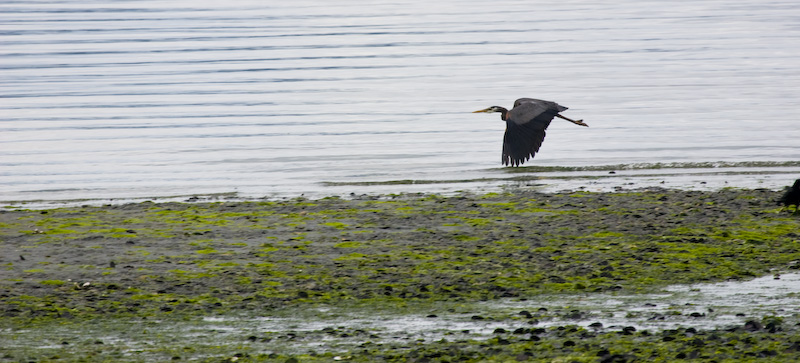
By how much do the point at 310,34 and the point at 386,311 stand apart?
41.1 m

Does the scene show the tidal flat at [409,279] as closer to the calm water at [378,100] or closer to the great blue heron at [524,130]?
the calm water at [378,100]

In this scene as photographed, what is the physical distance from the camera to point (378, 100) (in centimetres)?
2827

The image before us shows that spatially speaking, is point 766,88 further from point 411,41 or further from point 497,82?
point 411,41

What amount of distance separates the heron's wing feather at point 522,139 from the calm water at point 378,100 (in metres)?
0.38

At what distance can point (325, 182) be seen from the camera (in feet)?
54.8

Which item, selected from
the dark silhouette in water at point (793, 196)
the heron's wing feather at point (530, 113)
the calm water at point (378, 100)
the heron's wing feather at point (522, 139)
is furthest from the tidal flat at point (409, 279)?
the heron's wing feather at point (530, 113)

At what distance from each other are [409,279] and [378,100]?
18.4 meters

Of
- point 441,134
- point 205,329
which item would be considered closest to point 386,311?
point 205,329

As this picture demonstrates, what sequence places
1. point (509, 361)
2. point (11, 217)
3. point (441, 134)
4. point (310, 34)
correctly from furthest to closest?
point (310, 34)
point (441, 134)
point (11, 217)
point (509, 361)

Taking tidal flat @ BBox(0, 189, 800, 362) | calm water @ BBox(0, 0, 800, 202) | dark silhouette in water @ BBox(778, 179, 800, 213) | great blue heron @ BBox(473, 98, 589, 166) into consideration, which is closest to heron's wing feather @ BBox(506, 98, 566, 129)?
great blue heron @ BBox(473, 98, 589, 166)

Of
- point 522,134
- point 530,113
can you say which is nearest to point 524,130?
point 522,134

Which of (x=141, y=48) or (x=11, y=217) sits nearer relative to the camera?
(x=11, y=217)

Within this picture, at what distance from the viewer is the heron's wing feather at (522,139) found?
1700 centimetres

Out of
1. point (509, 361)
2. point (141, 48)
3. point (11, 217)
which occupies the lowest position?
point (509, 361)
